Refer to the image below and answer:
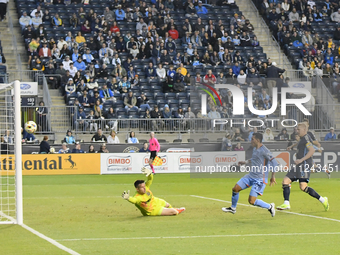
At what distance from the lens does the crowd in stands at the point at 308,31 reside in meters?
34.8

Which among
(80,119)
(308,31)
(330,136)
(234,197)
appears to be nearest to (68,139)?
(80,119)

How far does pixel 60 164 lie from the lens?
2536 cm

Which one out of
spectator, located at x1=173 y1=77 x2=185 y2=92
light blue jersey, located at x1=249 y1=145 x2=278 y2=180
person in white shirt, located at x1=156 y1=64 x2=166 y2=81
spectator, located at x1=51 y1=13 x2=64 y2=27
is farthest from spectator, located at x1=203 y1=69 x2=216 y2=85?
light blue jersey, located at x1=249 y1=145 x2=278 y2=180

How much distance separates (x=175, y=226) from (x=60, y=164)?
48.8 feet

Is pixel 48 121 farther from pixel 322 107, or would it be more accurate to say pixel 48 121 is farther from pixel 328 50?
pixel 328 50

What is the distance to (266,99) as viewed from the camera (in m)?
25.6

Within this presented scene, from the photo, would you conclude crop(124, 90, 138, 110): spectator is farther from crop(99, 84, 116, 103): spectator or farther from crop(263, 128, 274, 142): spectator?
crop(263, 128, 274, 142): spectator

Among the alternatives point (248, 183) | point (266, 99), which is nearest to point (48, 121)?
point (266, 99)

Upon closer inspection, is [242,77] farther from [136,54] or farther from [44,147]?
[44,147]

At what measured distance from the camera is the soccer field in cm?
908

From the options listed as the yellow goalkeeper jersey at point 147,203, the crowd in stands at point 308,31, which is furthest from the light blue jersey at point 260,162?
the crowd in stands at point 308,31

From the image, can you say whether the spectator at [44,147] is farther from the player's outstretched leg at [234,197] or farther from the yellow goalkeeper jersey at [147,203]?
the player's outstretched leg at [234,197]

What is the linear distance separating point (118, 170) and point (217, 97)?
18.8 feet

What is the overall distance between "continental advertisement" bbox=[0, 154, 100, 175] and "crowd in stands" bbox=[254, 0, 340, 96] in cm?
1471
